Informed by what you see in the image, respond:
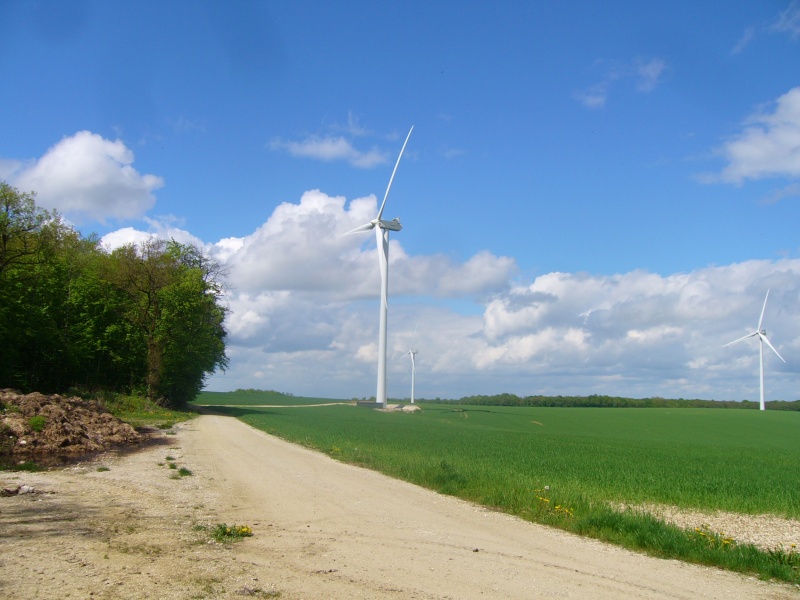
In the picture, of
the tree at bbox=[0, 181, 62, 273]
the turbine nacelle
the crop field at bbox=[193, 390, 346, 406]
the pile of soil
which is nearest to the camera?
the pile of soil

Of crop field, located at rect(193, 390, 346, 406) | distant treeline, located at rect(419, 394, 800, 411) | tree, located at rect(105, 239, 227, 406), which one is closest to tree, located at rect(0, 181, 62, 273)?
tree, located at rect(105, 239, 227, 406)

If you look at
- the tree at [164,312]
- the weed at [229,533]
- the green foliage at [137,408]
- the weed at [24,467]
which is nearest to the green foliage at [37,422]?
the weed at [24,467]

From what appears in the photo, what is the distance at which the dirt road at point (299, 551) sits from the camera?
27.7 ft

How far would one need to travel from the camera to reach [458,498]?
57.5 feet

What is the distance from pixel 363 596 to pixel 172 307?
5591 centimetres

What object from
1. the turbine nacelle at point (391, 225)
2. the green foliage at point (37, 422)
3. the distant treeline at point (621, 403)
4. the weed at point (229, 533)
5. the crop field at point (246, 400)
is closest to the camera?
the weed at point (229, 533)

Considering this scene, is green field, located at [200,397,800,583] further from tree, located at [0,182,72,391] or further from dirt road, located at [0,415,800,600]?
tree, located at [0,182,72,391]

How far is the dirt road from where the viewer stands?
8.43m

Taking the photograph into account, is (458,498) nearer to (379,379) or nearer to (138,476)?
(138,476)

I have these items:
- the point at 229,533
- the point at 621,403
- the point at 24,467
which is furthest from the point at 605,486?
the point at 621,403

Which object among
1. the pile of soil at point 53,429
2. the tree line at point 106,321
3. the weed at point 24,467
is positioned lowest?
the weed at point 24,467

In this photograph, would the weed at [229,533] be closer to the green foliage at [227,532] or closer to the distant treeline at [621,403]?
the green foliage at [227,532]

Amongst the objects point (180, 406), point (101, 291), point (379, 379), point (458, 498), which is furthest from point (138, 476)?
point (379, 379)

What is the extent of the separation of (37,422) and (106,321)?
3718 cm
